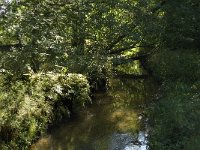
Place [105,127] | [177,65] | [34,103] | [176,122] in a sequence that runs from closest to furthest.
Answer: [176,122]
[34,103]
[105,127]
[177,65]

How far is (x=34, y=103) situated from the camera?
12.0 m

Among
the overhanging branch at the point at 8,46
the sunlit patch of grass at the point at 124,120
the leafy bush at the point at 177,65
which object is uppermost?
the overhanging branch at the point at 8,46

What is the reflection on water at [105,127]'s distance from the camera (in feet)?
39.4

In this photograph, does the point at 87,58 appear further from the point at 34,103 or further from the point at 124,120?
the point at 34,103

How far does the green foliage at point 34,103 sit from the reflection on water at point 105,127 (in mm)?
448

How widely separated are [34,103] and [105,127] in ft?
9.30

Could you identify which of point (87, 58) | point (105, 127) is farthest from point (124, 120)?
point (87, 58)

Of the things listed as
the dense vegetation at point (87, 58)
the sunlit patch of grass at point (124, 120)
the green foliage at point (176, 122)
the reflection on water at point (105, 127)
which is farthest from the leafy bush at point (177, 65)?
the green foliage at point (176, 122)

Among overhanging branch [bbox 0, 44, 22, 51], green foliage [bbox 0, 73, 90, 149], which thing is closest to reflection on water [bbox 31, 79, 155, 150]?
green foliage [bbox 0, 73, 90, 149]

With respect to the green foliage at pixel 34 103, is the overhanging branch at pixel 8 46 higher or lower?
higher

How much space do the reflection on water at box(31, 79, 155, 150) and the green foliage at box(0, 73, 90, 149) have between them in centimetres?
45

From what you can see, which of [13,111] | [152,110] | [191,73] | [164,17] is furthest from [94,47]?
[13,111]

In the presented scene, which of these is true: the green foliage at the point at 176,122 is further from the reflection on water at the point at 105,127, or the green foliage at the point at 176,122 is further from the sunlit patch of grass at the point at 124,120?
the sunlit patch of grass at the point at 124,120

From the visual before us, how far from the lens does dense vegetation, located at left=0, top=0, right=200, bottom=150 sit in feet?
35.7
